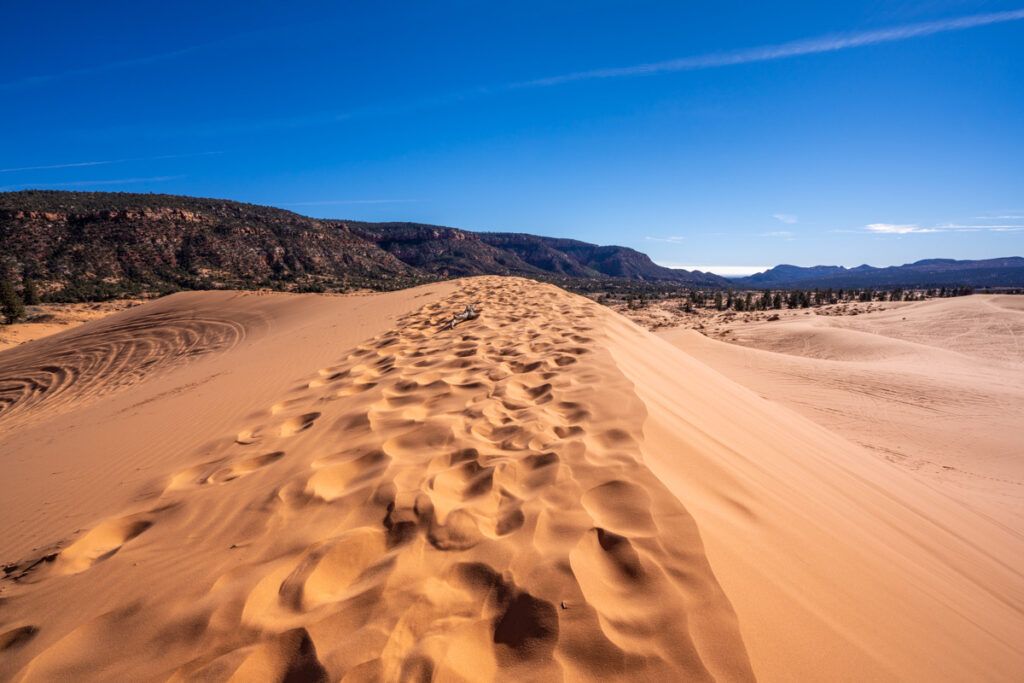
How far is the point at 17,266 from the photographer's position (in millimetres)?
29906

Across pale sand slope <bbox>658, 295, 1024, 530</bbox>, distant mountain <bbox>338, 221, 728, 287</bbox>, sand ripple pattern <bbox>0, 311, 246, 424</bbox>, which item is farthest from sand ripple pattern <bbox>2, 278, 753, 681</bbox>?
distant mountain <bbox>338, 221, 728, 287</bbox>

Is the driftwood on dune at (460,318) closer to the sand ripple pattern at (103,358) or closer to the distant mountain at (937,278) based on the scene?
the sand ripple pattern at (103,358)

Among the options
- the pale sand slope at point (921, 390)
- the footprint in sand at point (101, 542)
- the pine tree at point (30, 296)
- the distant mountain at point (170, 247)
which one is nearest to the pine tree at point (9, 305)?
the pine tree at point (30, 296)

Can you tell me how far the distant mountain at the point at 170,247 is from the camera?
31391mm

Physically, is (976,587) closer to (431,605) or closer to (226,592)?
(431,605)

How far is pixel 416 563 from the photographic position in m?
1.74

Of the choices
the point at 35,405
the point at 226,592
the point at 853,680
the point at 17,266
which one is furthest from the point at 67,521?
the point at 17,266

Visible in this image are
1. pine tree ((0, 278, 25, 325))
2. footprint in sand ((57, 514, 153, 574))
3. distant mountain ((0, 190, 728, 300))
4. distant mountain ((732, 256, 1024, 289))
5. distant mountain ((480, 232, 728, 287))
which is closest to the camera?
footprint in sand ((57, 514, 153, 574))

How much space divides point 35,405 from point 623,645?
11774mm

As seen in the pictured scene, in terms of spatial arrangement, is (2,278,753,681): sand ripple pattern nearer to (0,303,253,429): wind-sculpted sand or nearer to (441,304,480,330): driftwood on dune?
(441,304,480,330): driftwood on dune

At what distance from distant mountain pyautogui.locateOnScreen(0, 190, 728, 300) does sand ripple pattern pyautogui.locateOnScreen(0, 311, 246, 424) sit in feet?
57.0

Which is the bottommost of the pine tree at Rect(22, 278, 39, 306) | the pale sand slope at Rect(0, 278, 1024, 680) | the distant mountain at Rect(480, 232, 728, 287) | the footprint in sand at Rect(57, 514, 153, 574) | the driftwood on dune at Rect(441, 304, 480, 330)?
the pine tree at Rect(22, 278, 39, 306)

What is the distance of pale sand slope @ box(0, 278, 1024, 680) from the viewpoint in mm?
1388

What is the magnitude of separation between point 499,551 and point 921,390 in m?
10.8
